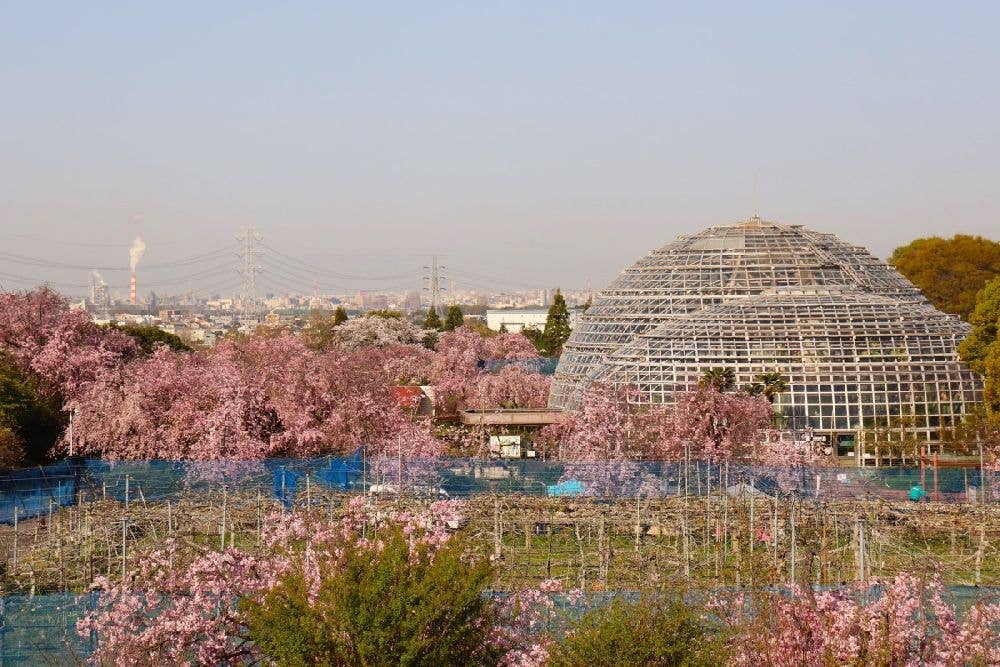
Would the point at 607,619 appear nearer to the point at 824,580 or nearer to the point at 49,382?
the point at 824,580

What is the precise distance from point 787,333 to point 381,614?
111 ft

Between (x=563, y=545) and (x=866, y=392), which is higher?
(x=866, y=392)

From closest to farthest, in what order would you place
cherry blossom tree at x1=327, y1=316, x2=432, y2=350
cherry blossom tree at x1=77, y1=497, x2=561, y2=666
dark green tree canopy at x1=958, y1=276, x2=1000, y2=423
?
cherry blossom tree at x1=77, y1=497, x2=561, y2=666 < dark green tree canopy at x1=958, y1=276, x2=1000, y2=423 < cherry blossom tree at x1=327, y1=316, x2=432, y2=350

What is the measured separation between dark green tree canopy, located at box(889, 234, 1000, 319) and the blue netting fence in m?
43.4

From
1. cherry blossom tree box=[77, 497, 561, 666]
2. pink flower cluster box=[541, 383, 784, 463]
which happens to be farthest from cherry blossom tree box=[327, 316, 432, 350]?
cherry blossom tree box=[77, 497, 561, 666]

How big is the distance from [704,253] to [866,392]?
10.8 metres

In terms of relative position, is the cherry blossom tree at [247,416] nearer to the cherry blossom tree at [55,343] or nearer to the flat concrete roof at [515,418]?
the cherry blossom tree at [55,343]

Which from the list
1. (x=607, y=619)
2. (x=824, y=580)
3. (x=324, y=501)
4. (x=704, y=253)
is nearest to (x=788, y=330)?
(x=704, y=253)

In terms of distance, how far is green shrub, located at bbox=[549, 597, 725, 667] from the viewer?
51.6ft

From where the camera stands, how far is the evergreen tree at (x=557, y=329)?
290 ft

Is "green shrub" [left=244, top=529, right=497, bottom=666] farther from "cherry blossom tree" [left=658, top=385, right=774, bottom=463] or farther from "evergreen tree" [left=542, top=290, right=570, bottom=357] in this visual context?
"evergreen tree" [left=542, top=290, right=570, bottom=357]

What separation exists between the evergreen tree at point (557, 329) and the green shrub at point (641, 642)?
69.7 meters

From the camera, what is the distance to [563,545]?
3256 cm

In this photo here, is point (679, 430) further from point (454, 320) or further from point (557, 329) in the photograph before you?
point (454, 320)
